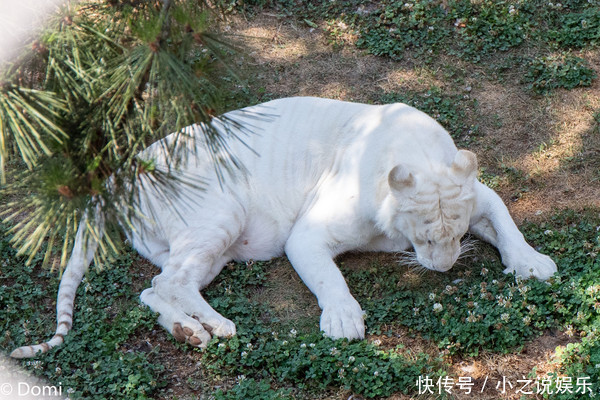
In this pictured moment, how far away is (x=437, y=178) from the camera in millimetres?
4727

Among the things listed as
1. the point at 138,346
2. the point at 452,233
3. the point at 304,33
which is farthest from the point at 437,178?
the point at 304,33

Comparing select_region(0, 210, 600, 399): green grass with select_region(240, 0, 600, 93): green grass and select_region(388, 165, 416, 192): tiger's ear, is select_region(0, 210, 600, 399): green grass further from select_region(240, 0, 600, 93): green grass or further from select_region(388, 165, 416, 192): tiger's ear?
select_region(240, 0, 600, 93): green grass

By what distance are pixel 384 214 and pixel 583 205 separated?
1.52m

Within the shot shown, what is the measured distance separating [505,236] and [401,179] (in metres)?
0.93

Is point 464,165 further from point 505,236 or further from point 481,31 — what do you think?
point 481,31

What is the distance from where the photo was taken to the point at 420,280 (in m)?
5.07

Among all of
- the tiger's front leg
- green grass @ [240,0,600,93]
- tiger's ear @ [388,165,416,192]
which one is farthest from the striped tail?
green grass @ [240,0,600,93]

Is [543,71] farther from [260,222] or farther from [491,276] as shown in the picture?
[260,222]

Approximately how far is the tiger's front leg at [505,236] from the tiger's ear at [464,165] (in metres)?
0.35

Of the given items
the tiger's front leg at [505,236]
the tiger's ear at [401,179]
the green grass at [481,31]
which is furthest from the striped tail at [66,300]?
the green grass at [481,31]

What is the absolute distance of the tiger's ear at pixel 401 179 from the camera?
15.2ft

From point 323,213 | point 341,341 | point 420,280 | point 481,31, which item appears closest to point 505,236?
point 420,280

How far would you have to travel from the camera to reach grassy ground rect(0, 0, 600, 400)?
432 centimetres

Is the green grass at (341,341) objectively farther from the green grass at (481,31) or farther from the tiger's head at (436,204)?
the green grass at (481,31)
